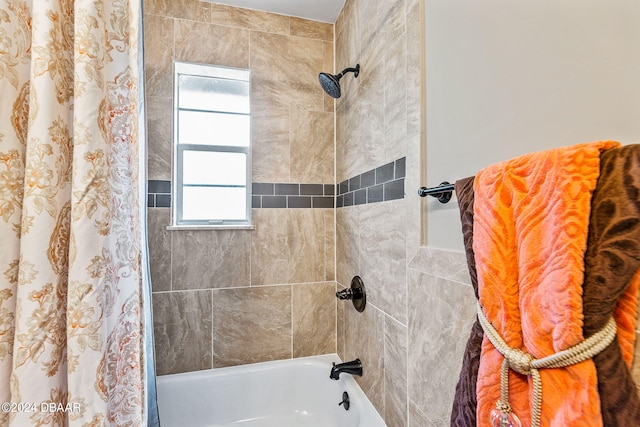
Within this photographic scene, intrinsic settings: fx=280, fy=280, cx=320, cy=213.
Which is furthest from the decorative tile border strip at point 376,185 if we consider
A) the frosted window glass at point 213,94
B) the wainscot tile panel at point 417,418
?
the frosted window glass at point 213,94

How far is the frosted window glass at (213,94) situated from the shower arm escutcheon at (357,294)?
1.25 meters

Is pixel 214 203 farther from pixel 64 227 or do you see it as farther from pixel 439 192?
pixel 439 192

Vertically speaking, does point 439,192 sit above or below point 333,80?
below

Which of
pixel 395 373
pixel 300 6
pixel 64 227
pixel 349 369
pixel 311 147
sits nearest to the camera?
pixel 64 227

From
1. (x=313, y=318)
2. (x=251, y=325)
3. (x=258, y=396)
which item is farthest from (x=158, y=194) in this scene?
(x=258, y=396)

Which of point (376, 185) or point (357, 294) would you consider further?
point (357, 294)

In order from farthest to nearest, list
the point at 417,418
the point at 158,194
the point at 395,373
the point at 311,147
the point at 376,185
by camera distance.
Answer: the point at 311,147 → the point at 158,194 → the point at 376,185 → the point at 395,373 → the point at 417,418

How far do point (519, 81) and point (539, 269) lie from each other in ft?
1.42

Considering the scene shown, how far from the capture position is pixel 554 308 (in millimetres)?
373

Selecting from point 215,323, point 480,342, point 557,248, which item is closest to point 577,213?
point 557,248

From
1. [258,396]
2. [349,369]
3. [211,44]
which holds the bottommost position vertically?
[258,396]

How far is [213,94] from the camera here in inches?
70.4

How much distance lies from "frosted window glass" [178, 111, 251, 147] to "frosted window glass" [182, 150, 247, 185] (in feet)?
0.24

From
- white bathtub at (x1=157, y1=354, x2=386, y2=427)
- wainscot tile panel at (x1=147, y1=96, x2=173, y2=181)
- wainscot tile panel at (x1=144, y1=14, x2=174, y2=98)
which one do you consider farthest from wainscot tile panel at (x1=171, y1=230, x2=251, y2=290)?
wainscot tile panel at (x1=144, y1=14, x2=174, y2=98)
